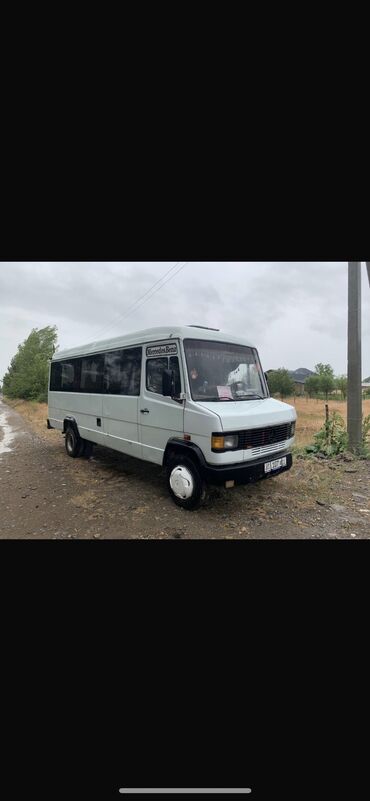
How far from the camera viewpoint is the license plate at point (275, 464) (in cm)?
412

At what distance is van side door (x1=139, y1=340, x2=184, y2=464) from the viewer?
421 cm

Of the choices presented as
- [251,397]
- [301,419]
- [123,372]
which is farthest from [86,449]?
[301,419]

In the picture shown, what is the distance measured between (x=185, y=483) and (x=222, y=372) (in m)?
1.74

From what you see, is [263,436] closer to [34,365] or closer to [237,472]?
[237,472]

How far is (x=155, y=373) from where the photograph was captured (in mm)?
4695

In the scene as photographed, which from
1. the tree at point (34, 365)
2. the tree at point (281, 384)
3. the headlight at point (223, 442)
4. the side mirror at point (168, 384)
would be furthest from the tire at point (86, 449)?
the tree at point (281, 384)

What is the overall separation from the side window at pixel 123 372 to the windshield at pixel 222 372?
3.98 feet

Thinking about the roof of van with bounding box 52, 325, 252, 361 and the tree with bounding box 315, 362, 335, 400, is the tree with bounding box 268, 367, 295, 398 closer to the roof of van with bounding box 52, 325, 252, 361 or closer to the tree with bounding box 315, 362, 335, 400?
the tree with bounding box 315, 362, 335, 400

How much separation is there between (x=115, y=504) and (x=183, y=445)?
5.17 feet

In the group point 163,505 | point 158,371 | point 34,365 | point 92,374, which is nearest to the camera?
point 163,505

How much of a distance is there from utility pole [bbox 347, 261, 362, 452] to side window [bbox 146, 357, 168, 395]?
5154 mm

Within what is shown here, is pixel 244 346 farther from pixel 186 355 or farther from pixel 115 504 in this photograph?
pixel 115 504

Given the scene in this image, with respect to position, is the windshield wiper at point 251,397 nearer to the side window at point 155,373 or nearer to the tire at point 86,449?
the side window at point 155,373

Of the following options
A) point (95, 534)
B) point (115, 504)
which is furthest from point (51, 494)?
point (95, 534)
